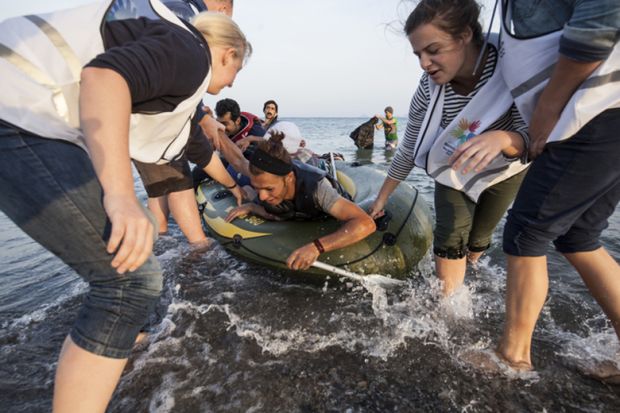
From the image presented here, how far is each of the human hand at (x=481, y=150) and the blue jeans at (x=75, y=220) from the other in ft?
4.89

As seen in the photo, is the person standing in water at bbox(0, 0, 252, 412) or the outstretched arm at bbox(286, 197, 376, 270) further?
the outstretched arm at bbox(286, 197, 376, 270)

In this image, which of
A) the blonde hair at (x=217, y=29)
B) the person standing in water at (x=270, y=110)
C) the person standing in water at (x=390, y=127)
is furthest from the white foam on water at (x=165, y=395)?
the person standing in water at (x=390, y=127)

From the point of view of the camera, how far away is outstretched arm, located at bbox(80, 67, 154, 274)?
3.50ft

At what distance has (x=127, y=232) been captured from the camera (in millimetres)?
1062

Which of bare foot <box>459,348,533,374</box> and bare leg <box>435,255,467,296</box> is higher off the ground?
bare leg <box>435,255,467,296</box>

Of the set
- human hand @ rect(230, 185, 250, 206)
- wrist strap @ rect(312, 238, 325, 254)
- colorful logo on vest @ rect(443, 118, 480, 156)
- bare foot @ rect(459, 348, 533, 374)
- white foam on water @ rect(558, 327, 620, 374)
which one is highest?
colorful logo on vest @ rect(443, 118, 480, 156)

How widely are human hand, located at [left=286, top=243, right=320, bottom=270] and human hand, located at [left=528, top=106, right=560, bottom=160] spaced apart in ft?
5.53

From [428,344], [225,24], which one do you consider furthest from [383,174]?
[225,24]

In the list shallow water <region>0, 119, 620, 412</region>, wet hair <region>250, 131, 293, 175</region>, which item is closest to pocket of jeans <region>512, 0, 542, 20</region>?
wet hair <region>250, 131, 293, 175</region>

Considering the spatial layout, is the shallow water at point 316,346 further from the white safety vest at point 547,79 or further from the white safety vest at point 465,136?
the white safety vest at point 547,79

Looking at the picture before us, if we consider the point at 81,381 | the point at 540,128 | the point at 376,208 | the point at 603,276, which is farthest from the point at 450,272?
the point at 81,381

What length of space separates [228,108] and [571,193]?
16.9 ft

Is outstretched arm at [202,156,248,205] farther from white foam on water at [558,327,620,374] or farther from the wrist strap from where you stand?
white foam on water at [558,327,620,374]

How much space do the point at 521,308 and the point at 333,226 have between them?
5.43 feet
